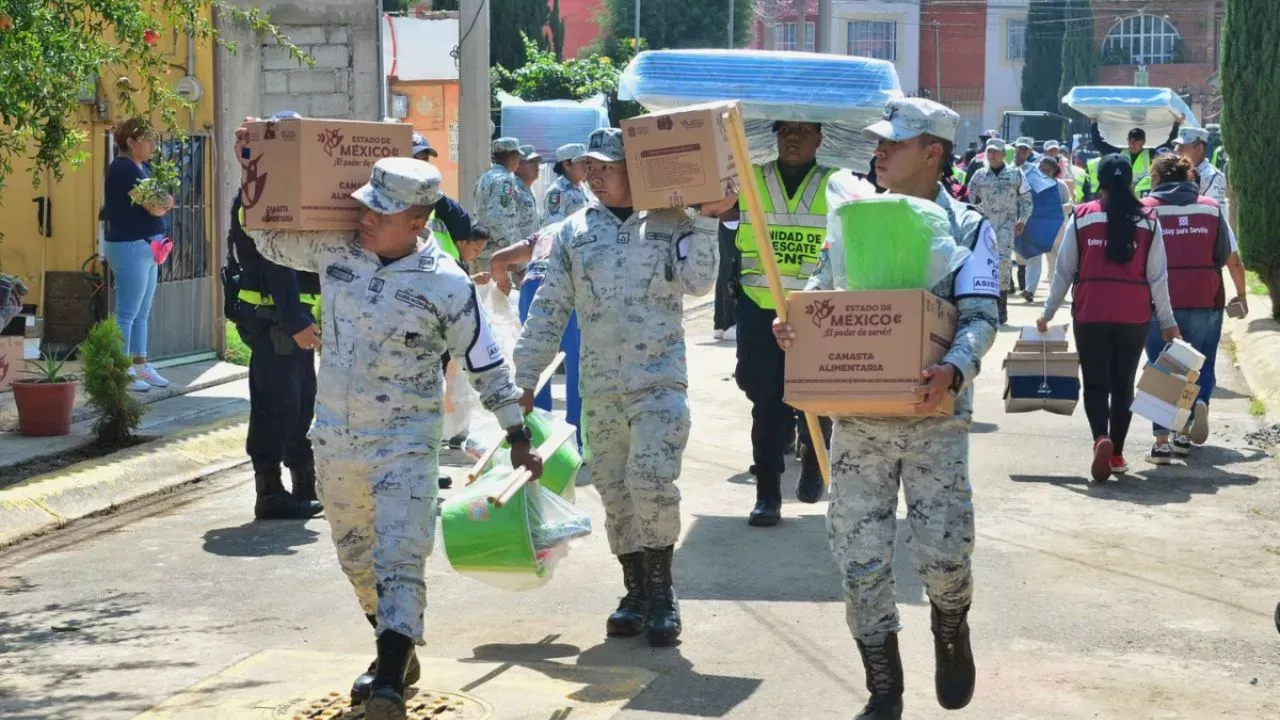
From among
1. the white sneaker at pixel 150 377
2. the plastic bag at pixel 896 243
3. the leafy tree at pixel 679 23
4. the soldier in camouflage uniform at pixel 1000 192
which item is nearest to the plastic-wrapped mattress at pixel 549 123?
the soldier in camouflage uniform at pixel 1000 192

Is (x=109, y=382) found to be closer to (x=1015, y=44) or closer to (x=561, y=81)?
(x=561, y=81)

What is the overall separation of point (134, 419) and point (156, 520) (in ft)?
5.33

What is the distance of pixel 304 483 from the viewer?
945 cm

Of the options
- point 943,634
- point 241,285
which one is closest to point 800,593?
point 943,634

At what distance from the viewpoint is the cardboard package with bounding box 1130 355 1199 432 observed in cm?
1087

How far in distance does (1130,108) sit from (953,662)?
76.1ft

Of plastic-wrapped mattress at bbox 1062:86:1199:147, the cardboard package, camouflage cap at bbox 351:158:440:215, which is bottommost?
the cardboard package

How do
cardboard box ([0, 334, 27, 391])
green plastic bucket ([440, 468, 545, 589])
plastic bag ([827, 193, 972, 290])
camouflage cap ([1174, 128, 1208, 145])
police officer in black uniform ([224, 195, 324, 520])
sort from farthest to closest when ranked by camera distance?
camouflage cap ([1174, 128, 1208, 145]), cardboard box ([0, 334, 27, 391]), police officer in black uniform ([224, 195, 324, 520]), green plastic bucket ([440, 468, 545, 589]), plastic bag ([827, 193, 972, 290])

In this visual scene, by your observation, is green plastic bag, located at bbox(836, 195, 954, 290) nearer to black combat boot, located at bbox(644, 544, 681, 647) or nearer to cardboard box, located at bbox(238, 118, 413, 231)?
cardboard box, located at bbox(238, 118, 413, 231)

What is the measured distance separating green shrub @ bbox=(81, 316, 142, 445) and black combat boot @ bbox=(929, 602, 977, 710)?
652cm

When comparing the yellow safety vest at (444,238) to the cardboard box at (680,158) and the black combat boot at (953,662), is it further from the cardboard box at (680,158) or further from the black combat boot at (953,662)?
the black combat boot at (953,662)

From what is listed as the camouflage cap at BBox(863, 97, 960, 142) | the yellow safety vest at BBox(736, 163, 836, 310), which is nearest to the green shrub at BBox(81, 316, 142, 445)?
the yellow safety vest at BBox(736, 163, 836, 310)

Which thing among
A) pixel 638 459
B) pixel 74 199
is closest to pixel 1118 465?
pixel 638 459

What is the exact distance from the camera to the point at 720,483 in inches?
405
